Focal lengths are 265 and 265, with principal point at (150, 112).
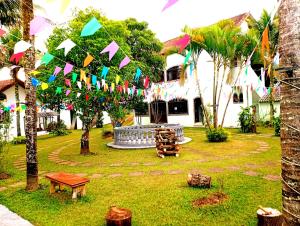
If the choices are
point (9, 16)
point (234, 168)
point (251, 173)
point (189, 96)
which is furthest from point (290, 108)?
point (189, 96)

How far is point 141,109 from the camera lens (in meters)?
26.9

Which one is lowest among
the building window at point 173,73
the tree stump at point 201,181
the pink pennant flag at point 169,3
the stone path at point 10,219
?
the stone path at point 10,219

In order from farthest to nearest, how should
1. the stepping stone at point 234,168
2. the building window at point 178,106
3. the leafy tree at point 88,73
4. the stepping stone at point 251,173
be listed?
the building window at point 178,106 < the leafy tree at point 88,73 < the stepping stone at point 234,168 < the stepping stone at point 251,173

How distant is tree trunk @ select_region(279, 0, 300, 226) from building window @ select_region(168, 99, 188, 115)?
2198 cm

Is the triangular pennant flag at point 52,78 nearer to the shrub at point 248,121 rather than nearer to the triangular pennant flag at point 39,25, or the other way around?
the triangular pennant flag at point 39,25

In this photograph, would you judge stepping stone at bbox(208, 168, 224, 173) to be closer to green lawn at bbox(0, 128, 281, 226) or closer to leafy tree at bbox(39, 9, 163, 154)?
green lawn at bbox(0, 128, 281, 226)

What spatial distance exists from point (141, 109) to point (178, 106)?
3933 millimetres

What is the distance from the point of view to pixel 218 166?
8570mm

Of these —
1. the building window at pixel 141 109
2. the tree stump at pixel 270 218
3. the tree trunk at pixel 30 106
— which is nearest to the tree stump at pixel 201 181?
the tree stump at pixel 270 218

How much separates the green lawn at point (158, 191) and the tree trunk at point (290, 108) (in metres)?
2.23

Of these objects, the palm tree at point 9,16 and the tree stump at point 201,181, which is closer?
the tree stump at point 201,181

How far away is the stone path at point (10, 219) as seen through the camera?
4.97 m

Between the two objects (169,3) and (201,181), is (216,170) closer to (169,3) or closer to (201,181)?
(201,181)

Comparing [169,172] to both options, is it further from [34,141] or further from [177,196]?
[34,141]
